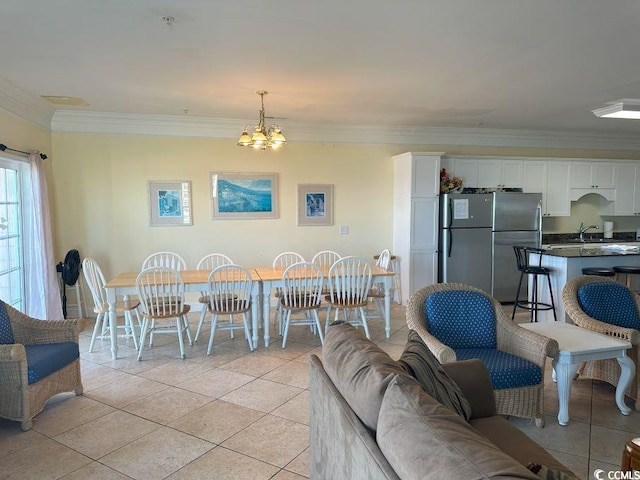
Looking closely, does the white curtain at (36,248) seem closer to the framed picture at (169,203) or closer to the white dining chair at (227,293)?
the framed picture at (169,203)

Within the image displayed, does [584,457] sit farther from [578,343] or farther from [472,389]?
[472,389]

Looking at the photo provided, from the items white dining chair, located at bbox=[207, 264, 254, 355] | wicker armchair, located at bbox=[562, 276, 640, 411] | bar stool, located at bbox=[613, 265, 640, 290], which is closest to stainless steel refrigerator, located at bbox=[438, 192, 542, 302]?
bar stool, located at bbox=[613, 265, 640, 290]

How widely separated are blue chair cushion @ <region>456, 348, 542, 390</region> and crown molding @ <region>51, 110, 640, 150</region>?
4.08m

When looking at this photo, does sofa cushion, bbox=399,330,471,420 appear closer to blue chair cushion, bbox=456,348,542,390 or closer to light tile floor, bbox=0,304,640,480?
blue chair cushion, bbox=456,348,542,390

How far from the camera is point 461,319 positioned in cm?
295

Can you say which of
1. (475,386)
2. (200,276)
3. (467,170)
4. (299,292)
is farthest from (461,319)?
(467,170)

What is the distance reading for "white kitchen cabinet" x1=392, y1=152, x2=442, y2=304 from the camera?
19.4 ft

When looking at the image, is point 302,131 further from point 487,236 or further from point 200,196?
point 487,236

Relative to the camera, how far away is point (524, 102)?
4801mm

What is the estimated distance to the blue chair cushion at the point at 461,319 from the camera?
2906 mm

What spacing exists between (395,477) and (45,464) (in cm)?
219

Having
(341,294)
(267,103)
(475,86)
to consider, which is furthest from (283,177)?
(475,86)

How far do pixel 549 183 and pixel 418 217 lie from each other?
7.59 ft

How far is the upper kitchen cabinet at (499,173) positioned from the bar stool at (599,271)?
237cm
